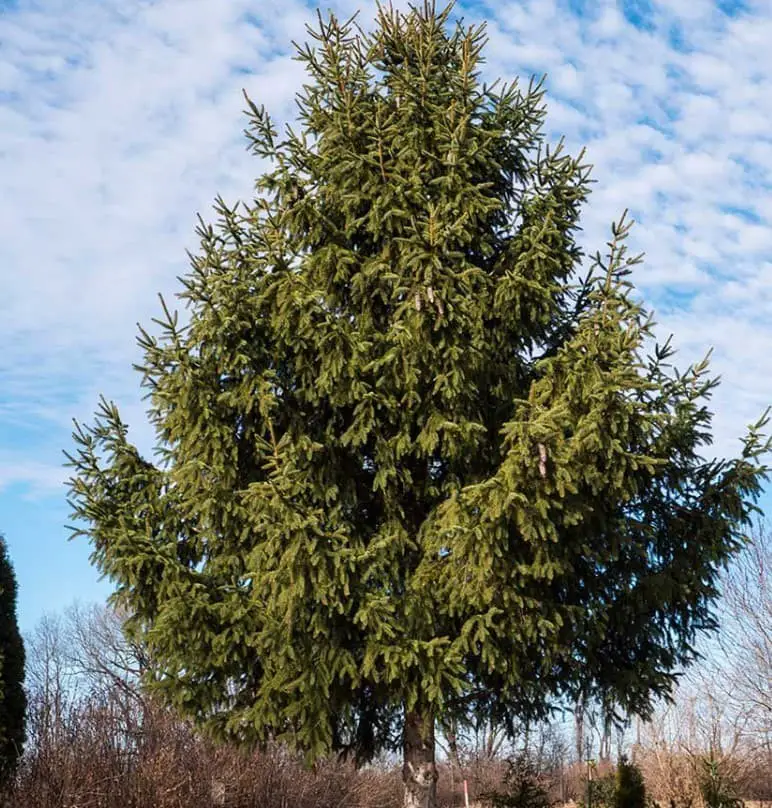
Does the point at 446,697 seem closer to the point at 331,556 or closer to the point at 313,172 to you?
the point at 331,556

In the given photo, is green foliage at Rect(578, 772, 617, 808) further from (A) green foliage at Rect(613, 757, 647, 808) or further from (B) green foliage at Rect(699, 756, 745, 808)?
(B) green foliage at Rect(699, 756, 745, 808)

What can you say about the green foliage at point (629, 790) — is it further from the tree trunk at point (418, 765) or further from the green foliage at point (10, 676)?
the green foliage at point (10, 676)

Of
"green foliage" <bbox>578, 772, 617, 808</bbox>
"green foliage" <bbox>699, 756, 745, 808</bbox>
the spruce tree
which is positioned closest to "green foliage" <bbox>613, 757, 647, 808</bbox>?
"green foliage" <bbox>578, 772, 617, 808</bbox>

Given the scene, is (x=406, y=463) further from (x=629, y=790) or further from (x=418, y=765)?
(x=629, y=790)

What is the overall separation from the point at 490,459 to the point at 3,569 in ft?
21.5

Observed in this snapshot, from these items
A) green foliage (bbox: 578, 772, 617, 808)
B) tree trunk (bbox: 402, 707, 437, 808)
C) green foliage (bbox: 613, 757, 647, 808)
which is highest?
tree trunk (bbox: 402, 707, 437, 808)

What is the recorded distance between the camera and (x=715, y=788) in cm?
1465

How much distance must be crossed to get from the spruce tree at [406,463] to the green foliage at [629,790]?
8.39 m

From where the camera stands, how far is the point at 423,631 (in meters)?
8.36

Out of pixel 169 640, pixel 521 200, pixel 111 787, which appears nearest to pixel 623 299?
pixel 521 200

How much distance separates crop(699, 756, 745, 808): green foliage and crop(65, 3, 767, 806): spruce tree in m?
6.12

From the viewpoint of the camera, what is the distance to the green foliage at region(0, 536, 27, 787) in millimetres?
10500

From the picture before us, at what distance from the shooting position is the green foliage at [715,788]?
14469 mm

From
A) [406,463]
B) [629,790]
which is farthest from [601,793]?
[406,463]
